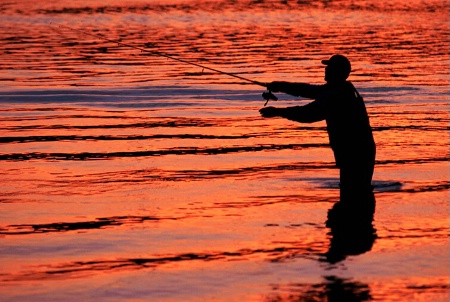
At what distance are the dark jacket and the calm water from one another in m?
0.55

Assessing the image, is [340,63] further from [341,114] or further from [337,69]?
[341,114]

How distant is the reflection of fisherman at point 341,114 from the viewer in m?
10.8

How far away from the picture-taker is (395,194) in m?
11.7

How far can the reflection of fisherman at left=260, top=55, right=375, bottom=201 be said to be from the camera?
35.5ft

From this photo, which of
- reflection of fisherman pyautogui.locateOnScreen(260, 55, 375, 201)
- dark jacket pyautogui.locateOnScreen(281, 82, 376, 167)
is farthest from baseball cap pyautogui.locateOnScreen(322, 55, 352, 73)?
dark jacket pyautogui.locateOnScreen(281, 82, 376, 167)

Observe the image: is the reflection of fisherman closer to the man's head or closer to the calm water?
the man's head

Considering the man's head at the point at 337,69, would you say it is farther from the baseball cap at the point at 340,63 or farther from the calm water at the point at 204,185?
the calm water at the point at 204,185

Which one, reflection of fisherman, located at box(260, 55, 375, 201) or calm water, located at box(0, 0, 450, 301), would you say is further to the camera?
reflection of fisherman, located at box(260, 55, 375, 201)

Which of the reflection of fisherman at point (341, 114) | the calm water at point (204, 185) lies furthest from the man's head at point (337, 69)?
the calm water at point (204, 185)

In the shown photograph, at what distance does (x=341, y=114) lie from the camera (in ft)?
35.6

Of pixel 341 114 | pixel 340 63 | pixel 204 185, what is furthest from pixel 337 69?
pixel 204 185

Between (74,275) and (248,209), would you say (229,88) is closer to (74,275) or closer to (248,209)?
(248,209)

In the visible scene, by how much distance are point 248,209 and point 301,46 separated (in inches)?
858

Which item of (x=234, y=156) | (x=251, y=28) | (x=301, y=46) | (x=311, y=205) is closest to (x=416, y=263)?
(x=311, y=205)
